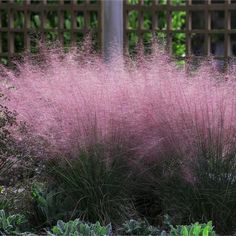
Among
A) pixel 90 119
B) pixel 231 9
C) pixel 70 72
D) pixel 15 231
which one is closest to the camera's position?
pixel 15 231

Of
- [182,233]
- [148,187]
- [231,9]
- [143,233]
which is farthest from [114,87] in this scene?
[231,9]

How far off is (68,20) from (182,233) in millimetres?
6706

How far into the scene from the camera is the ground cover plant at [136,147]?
449cm

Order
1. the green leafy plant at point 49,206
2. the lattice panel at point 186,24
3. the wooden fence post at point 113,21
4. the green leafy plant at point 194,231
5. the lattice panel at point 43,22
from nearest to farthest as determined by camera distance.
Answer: the green leafy plant at point 194,231 < the green leafy plant at point 49,206 < the wooden fence post at point 113,21 < the lattice panel at point 186,24 < the lattice panel at point 43,22

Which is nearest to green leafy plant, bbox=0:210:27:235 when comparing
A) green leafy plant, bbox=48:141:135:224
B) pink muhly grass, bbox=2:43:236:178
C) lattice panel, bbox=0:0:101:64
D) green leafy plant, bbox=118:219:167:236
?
green leafy plant, bbox=48:141:135:224

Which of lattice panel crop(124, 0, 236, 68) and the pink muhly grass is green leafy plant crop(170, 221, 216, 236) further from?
lattice panel crop(124, 0, 236, 68)

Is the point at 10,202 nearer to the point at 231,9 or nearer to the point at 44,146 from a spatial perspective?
the point at 44,146

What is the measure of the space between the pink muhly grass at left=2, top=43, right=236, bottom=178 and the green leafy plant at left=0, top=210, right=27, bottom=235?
518 millimetres

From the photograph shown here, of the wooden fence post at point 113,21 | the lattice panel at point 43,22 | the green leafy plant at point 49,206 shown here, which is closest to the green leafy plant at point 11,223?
the green leafy plant at point 49,206

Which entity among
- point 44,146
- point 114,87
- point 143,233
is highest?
point 114,87

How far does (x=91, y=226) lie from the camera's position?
13.4 feet

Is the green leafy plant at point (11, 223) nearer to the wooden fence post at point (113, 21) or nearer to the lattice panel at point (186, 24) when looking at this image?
the wooden fence post at point (113, 21)

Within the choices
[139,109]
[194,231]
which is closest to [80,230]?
[194,231]

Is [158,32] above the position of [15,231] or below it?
above
